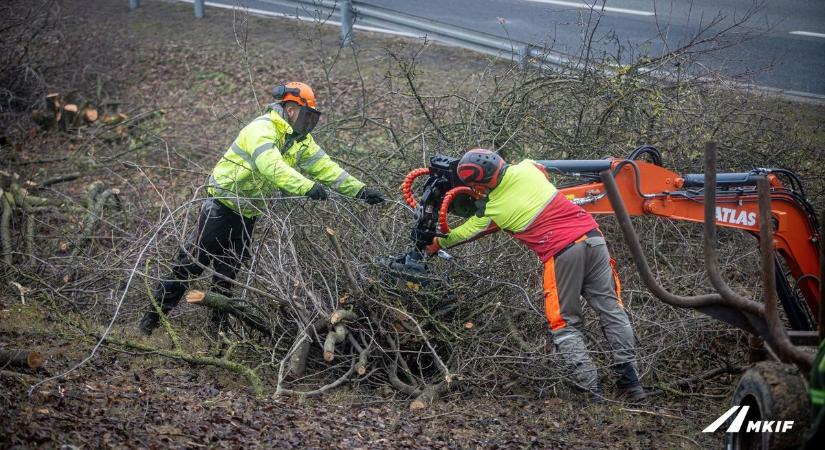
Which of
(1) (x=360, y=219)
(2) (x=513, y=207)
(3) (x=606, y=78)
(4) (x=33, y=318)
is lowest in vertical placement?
(4) (x=33, y=318)

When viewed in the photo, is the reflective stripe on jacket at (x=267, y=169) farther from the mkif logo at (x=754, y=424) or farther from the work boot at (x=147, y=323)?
the mkif logo at (x=754, y=424)

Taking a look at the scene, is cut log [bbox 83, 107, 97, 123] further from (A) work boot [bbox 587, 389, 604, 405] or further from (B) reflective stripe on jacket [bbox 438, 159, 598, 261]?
(A) work boot [bbox 587, 389, 604, 405]

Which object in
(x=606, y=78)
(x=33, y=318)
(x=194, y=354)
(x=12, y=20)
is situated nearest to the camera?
(x=194, y=354)

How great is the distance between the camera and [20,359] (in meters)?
5.62

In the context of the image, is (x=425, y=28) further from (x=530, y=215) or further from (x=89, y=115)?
(x=530, y=215)

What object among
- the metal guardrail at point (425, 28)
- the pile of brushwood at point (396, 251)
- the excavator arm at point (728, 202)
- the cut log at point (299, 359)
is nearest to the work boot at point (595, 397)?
the pile of brushwood at point (396, 251)

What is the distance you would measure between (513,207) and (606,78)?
2979 millimetres

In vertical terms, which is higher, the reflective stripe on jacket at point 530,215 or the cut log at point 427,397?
the reflective stripe on jacket at point 530,215

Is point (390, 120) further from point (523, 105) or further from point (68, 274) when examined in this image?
point (68, 274)

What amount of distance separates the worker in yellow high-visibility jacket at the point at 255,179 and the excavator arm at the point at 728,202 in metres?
1.76

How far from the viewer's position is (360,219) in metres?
7.32

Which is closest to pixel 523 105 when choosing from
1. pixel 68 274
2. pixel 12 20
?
pixel 68 274

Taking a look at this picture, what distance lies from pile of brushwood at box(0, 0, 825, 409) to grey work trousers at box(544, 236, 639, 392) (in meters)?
0.19

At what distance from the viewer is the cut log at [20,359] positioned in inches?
220
